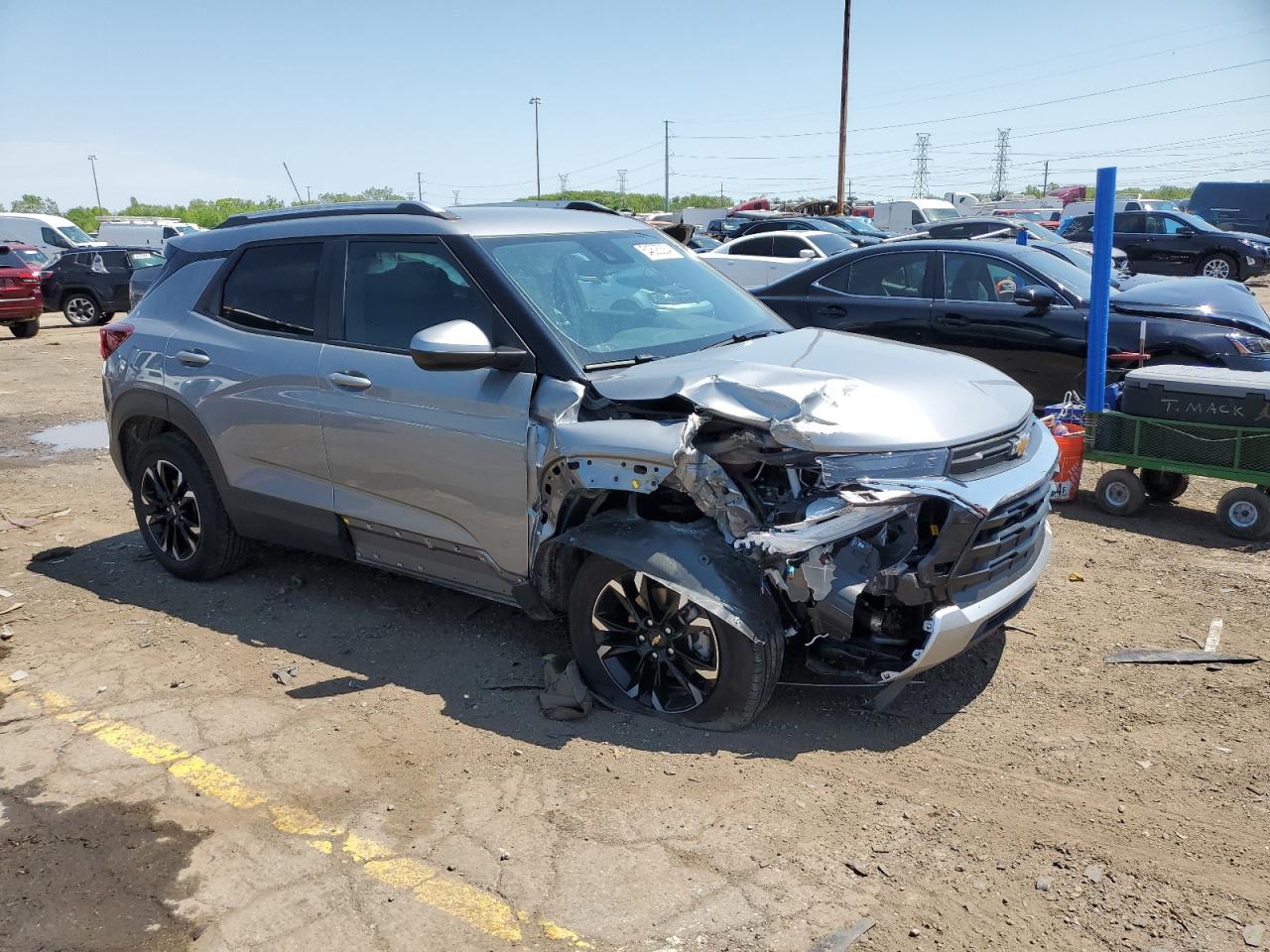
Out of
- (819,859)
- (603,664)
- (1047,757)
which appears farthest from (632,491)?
(1047,757)

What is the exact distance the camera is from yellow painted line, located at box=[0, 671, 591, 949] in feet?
9.87

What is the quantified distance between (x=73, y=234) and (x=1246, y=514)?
31.4 m

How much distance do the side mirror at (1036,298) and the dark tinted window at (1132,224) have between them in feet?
55.3

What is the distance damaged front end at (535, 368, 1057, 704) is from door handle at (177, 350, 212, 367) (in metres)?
2.23

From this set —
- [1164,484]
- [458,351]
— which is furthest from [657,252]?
[1164,484]

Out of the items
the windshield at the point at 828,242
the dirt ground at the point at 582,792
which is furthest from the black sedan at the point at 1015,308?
the windshield at the point at 828,242

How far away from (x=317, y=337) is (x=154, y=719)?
1823 millimetres

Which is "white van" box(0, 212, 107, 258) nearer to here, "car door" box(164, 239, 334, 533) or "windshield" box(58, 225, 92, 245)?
"windshield" box(58, 225, 92, 245)

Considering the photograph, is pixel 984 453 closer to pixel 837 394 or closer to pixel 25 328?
pixel 837 394

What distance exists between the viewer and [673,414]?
3.94m

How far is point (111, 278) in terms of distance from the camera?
20766 millimetres

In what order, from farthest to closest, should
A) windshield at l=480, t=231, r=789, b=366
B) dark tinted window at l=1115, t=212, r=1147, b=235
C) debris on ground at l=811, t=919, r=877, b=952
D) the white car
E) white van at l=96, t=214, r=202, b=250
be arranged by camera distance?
white van at l=96, t=214, r=202, b=250 < dark tinted window at l=1115, t=212, r=1147, b=235 < the white car < windshield at l=480, t=231, r=789, b=366 < debris on ground at l=811, t=919, r=877, b=952

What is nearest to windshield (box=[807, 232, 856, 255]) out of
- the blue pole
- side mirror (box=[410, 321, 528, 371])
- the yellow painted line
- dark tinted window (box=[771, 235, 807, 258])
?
dark tinted window (box=[771, 235, 807, 258])

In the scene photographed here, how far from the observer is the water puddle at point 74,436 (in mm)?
9617
